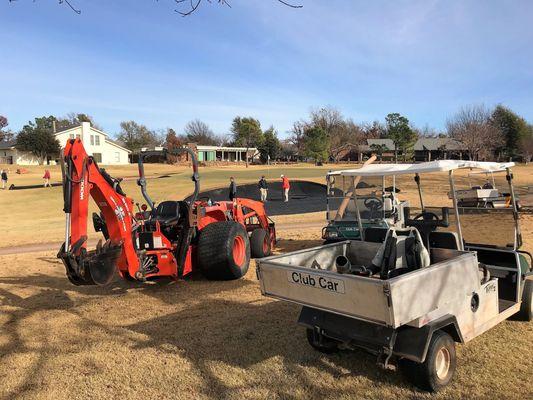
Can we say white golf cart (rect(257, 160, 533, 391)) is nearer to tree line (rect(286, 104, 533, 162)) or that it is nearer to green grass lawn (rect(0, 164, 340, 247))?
green grass lawn (rect(0, 164, 340, 247))

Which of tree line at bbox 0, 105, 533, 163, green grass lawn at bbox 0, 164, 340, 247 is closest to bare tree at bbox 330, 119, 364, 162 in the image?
tree line at bbox 0, 105, 533, 163

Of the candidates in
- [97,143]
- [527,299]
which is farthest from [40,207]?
[97,143]

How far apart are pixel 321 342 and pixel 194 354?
1343mm

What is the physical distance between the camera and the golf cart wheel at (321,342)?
4539mm

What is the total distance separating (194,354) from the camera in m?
4.82

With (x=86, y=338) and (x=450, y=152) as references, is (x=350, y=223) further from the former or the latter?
(x=450, y=152)

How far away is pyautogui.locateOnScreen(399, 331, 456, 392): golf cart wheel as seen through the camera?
12.5ft

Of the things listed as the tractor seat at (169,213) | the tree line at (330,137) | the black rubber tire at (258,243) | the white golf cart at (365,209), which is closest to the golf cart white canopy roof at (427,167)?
the tractor seat at (169,213)

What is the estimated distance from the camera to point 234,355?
188 inches

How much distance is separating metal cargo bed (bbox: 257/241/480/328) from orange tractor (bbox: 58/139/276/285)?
234 centimetres

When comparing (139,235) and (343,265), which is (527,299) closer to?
(343,265)

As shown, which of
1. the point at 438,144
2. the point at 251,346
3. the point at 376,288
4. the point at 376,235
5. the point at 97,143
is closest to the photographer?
the point at 376,288

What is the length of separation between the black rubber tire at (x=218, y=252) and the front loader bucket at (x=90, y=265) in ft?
5.92

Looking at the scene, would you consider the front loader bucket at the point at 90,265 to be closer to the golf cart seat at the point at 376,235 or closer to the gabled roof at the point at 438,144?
the golf cart seat at the point at 376,235
